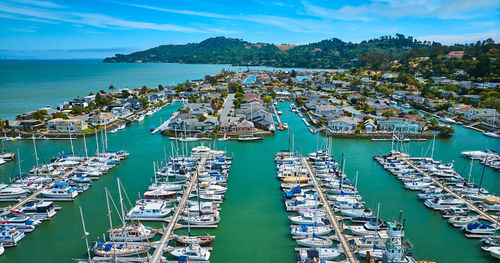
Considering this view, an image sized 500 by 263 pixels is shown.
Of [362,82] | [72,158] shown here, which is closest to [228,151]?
[72,158]

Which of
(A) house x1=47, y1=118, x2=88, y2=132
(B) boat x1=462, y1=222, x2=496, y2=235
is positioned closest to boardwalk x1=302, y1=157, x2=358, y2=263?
(B) boat x1=462, y1=222, x2=496, y2=235

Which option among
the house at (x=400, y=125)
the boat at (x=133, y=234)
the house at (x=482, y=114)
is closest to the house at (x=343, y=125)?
the house at (x=400, y=125)

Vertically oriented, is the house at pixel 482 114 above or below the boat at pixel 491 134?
above

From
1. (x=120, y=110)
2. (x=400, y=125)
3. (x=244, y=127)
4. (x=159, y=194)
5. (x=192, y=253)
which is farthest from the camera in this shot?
(x=120, y=110)

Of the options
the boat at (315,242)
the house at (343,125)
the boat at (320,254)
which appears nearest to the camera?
the boat at (320,254)

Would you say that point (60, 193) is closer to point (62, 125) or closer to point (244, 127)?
point (62, 125)

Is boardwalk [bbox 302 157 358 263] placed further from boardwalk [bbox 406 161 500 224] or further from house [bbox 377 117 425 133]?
house [bbox 377 117 425 133]

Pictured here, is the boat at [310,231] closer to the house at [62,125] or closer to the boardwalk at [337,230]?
the boardwalk at [337,230]

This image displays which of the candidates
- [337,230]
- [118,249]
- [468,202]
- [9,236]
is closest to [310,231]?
[337,230]
